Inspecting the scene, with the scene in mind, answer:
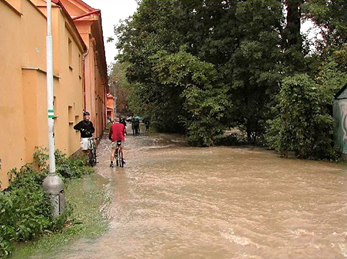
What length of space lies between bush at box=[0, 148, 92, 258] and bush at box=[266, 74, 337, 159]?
9.57 metres

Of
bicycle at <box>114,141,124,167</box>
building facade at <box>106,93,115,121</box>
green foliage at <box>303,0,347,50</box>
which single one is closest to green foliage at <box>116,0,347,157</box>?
green foliage at <box>303,0,347,50</box>

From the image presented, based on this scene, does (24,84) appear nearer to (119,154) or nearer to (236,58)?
(119,154)

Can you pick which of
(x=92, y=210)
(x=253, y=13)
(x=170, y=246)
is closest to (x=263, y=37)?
(x=253, y=13)

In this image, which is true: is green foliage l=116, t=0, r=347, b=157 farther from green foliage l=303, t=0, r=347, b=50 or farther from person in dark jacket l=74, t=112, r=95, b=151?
person in dark jacket l=74, t=112, r=95, b=151

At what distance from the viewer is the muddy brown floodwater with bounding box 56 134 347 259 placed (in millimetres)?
5078

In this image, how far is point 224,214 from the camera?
6902 mm

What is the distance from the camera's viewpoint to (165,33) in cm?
2330

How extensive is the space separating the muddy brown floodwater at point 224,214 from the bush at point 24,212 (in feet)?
1.95

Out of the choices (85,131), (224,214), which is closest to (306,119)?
(85,131)

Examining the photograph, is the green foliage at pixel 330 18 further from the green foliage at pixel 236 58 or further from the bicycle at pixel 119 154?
the bicycle at pixel 119 154

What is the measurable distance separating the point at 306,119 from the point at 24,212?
11.4 m

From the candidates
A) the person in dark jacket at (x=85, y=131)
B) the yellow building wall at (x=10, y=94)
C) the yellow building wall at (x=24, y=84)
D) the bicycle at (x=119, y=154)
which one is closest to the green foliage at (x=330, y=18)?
the bicycle at (x=119, y=154)

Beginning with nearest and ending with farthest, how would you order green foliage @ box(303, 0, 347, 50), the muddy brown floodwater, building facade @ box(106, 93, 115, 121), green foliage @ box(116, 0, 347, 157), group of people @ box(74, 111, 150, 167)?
the muddy brown floodwater < group of people @ box(74, 111, 150, 167) < green foliage @ box(303, 0, 347, 50) < green foliage @ box(116, 0, 347, 157) < building facade @ box(106, 93, 115, 121)

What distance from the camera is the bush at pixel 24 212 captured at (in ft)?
15.4
